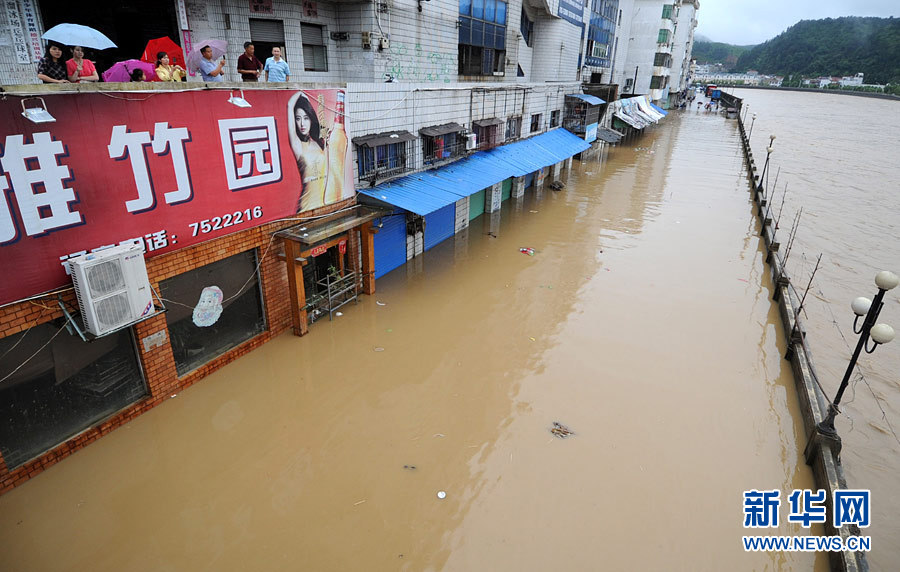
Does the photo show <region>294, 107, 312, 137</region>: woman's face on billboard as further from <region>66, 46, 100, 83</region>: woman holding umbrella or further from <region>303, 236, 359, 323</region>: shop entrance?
<region>66, 46, 100, 83</region>: woman holding umbrella

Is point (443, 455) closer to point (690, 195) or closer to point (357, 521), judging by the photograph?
point (357, 521)

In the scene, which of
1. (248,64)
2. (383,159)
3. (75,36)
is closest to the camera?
(75,36)

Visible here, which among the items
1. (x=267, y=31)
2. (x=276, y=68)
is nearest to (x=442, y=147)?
(x=267, y=31)

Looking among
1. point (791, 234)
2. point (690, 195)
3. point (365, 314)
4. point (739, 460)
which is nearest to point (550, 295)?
point (365, 314)

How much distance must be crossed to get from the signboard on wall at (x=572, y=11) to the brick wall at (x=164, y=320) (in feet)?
69.7

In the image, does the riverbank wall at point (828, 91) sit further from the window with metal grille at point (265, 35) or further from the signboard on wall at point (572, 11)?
the window with metal grille at point (265, 35)

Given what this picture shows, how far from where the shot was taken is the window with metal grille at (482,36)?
1766cm

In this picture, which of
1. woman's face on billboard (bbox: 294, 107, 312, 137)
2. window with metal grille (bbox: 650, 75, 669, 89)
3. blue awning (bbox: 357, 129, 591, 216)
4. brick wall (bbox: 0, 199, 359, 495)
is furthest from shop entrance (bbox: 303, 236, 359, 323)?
window with metal grille (bbox: 650, 75, 669, 89)

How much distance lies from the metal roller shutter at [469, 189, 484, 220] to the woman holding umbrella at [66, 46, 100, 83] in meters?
12.5

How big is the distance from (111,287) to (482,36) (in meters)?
16.8

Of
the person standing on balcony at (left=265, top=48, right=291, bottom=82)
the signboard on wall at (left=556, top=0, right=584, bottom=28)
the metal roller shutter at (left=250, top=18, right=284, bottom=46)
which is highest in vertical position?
the signboard on wall at (left=556, top=0, right=584, bottom=28)

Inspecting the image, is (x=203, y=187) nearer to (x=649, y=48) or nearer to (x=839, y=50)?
(x=649, y=48)

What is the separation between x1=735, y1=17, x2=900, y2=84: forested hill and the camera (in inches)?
4560

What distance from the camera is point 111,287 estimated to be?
6531mm
